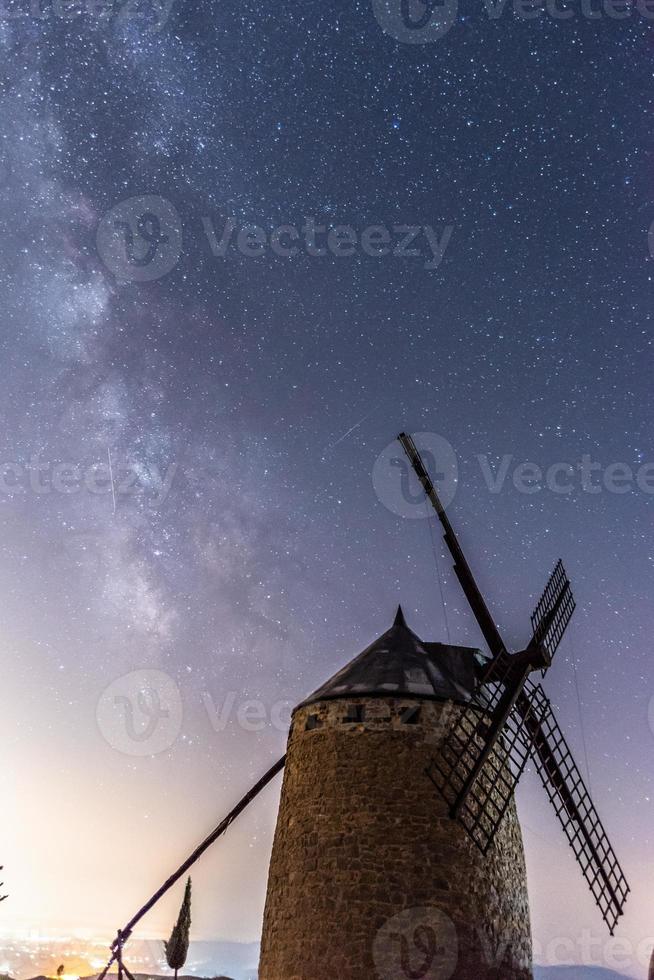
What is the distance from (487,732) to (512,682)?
1.46 metres

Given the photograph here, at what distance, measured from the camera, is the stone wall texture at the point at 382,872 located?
39.2 ft

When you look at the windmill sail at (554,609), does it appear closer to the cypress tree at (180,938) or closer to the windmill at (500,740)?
the windmill at (500,740)

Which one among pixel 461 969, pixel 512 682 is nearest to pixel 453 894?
pixel 461 969

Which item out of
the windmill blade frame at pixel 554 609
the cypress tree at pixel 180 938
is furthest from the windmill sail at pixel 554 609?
the cypress tree at pixel 180 938

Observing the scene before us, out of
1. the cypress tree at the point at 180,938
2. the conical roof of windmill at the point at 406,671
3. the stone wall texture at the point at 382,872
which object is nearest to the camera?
the stone wall texture at the point at 382,872

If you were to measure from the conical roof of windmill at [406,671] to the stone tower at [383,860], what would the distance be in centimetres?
5

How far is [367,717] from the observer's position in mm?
13859

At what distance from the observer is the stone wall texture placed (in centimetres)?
1195

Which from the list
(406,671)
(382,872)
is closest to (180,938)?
(382,872)

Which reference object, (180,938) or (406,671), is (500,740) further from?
(180,938)

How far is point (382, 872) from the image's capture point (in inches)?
487

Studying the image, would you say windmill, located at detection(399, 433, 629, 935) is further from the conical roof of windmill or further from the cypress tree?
the cypress tree

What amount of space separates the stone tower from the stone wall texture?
0.02 metres

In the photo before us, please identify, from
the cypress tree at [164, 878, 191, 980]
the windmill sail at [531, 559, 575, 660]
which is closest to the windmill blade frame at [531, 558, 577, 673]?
the windmill sail at [531, 559, 575, 660]
